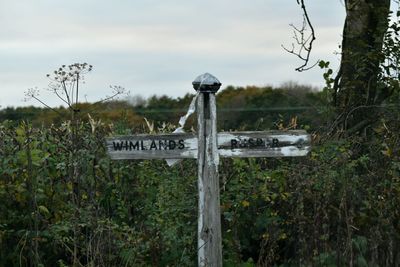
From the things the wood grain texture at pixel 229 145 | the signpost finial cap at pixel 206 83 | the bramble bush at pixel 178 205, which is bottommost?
the bramble bush at pixel 178 205

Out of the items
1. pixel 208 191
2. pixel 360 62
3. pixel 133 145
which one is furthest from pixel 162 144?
pixel 360 62

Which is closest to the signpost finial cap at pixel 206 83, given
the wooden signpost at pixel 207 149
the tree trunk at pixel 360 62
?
the wooden signpost at pixel 207 149

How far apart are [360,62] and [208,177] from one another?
4.04m

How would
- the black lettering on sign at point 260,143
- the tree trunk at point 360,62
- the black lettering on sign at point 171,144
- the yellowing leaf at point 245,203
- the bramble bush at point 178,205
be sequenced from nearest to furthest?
the black lettering on sign at point 260,143
the black lettering on sign at point 171,144
the bramble bush at point 178,205
the yellowing leaf at point 245,203
the tree trunk at point 360,62

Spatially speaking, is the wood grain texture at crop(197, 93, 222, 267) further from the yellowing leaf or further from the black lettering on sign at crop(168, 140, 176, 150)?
the yellowing leaf

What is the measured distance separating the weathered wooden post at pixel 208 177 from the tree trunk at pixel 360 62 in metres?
3.26

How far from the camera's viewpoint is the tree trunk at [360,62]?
34.1 ft

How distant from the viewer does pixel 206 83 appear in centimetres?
705

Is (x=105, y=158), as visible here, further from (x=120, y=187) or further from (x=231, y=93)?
(x=231, y=93)

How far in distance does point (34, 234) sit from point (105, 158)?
106 centimetres

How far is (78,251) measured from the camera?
7.99 metres

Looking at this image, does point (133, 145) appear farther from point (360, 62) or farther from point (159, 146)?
point (360, 62)

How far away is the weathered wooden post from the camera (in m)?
7.07

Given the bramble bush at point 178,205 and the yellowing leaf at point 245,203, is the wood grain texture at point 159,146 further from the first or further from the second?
the yellowing leaf at point 245,203
